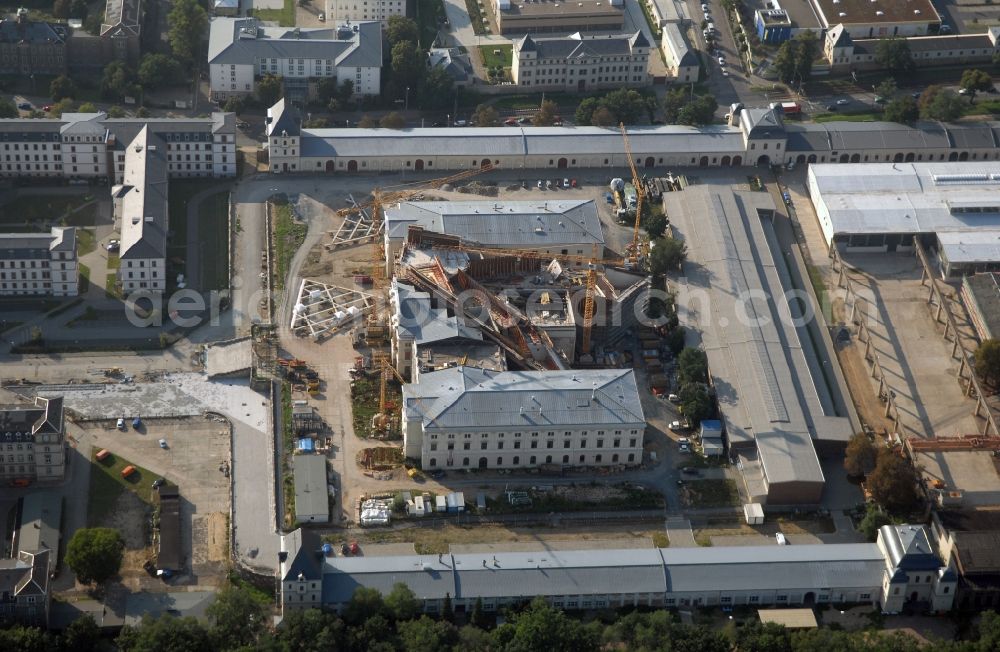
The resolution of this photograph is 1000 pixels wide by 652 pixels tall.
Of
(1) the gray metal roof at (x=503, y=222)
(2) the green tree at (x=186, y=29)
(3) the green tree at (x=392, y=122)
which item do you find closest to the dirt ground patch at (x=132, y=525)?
(1) the gray metal roof at (x=503, y=222)

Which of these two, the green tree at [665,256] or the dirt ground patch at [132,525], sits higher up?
the green tree at [665,256]

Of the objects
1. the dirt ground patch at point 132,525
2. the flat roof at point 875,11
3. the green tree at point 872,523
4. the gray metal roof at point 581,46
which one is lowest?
the dirt ground patch at point 132,525

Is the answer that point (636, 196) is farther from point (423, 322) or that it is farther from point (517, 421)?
point (517, 421)

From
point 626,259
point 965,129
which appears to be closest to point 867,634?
point 626,259

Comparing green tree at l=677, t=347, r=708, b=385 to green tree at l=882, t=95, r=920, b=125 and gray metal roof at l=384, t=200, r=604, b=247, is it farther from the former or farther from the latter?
green tree at l=882, t=95, r=920, b=125

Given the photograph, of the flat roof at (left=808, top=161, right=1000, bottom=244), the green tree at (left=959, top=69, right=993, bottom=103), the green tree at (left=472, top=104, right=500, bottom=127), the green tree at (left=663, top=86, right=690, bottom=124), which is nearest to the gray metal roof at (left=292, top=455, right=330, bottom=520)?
the green tree at (left=472, top=104, right=500, bottom=127)

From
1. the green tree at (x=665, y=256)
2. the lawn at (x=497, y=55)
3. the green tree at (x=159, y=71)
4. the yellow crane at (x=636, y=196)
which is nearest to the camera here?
the green tree at (x=665, y=256)

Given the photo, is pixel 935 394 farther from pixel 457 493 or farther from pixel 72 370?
pixel 72 370

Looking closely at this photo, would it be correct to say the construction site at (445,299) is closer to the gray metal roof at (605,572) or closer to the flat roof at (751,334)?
the flat roof at (751,334)
